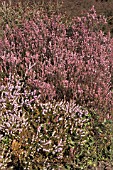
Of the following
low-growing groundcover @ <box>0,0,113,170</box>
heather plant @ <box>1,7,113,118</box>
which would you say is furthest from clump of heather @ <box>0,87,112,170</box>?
heather plant @ <box>1,7,113,118</box>

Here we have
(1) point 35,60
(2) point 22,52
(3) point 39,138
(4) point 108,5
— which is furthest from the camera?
(4) point 108,5

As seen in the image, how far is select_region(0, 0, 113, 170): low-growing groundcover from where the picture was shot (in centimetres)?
382

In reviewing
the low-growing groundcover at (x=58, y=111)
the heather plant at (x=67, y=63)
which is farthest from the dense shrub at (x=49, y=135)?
the heather plant at (x=67, y=63)

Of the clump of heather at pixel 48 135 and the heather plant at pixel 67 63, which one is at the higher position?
the heather plant at pixel 67 63

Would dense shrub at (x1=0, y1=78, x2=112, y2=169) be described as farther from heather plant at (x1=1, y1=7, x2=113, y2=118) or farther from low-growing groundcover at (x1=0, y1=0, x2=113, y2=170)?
heather plant at (x1=1, y1=7, x2=113, y2=118)

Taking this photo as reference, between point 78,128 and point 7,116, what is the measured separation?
0.84 metres

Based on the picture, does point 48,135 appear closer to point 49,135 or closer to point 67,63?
point 49,135

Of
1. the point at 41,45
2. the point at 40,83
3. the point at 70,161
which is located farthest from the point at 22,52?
the point at 70,161

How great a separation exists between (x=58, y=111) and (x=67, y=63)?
771 millimetres

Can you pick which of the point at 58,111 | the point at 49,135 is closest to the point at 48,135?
the point at 49,135

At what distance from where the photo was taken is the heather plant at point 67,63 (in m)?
4.25

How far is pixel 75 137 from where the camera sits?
397 cm

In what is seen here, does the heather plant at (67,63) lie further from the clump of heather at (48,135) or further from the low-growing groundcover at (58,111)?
the clump of heather at (48,135)

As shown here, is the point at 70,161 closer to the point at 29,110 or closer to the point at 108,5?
the point at 29,110
